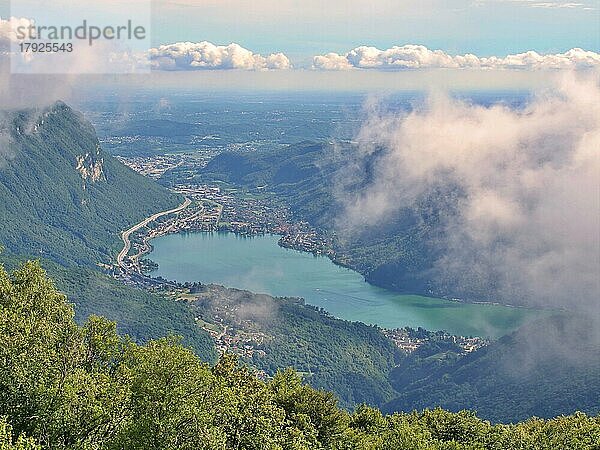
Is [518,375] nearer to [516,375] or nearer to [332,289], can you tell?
[516,375]

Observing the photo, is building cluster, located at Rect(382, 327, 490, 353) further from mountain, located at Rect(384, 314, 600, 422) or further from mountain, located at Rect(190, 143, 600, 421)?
mountain, located at Rect(384, 314, 600, 422)

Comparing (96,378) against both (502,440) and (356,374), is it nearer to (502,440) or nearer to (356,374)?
(502,440)

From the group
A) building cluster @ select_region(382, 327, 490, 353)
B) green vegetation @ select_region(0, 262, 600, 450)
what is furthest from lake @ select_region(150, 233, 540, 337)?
green vegetation @ select_region(0, 262, 600, 450)

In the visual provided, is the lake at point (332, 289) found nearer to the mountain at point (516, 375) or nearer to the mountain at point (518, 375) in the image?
the mountain at point (516, 375)

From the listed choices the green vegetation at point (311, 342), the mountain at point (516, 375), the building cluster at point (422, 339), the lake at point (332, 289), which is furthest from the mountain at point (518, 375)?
the lake at point (332, 289)

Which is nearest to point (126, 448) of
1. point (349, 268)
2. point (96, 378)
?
point (96, 378)

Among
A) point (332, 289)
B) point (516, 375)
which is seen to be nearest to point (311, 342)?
point (516, 375)

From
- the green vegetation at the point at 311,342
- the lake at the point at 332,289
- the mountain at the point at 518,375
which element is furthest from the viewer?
the lake at the point at 332,289
